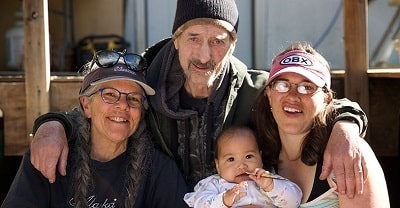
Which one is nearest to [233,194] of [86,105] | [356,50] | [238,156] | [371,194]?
[238,156]

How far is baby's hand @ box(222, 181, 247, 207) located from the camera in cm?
250

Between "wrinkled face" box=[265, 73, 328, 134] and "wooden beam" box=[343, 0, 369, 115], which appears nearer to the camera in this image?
→ "wrinkled face" box=[265, 73, 328, 134]

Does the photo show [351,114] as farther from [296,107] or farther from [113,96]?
[113,96]

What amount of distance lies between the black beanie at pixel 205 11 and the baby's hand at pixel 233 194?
884 millimetres

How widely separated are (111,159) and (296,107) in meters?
→ 0.96

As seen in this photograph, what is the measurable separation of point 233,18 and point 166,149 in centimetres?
76

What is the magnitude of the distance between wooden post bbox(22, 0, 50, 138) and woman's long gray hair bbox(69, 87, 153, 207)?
0.68 m

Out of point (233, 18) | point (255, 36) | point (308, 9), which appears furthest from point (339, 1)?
point (233, 18)

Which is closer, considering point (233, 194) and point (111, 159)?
point (233, 194)

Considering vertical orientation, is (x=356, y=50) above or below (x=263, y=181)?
above

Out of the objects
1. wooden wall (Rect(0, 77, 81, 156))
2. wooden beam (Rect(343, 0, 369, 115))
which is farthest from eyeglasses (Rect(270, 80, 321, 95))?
wooden wall (Rect(0, 77, 81, 156))

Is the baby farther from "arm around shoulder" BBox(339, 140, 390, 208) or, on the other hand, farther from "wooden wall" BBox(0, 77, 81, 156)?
"wooden wall" BBox(0, 77, 81, 156)

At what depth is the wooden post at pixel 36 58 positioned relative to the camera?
359 centimetres

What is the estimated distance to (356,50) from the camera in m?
3.79
